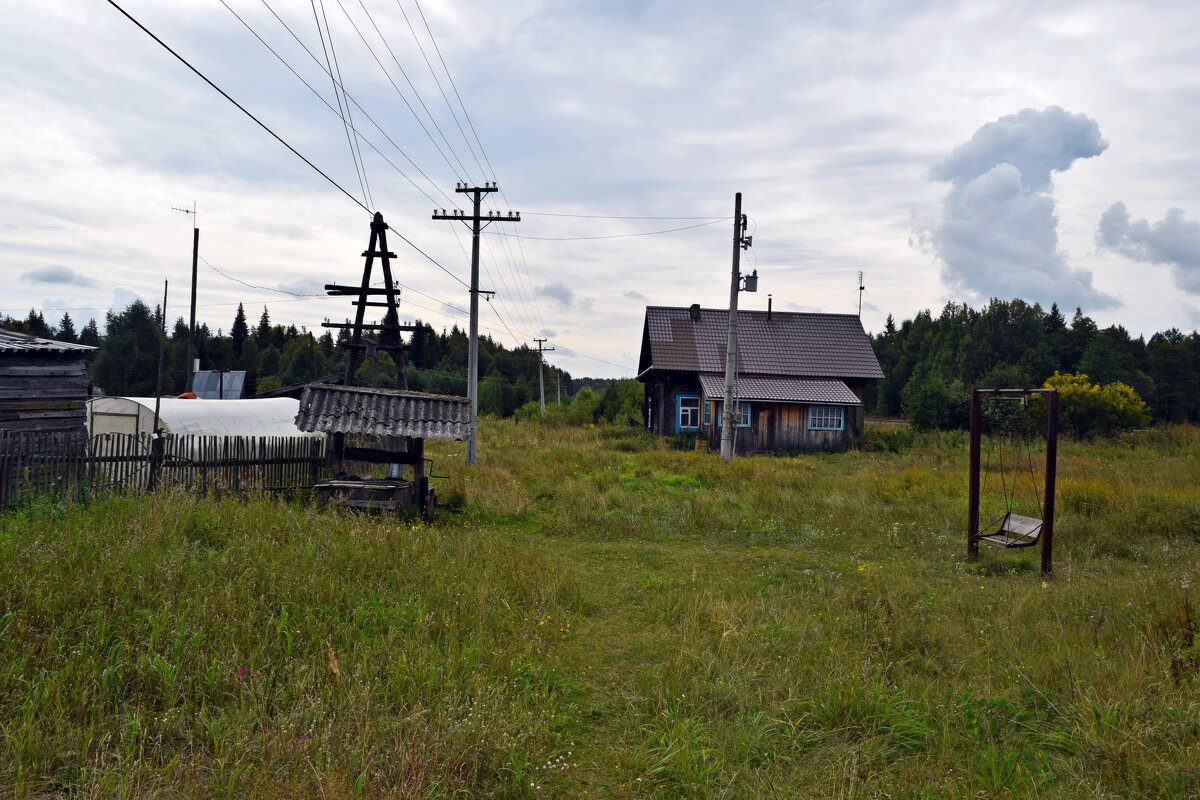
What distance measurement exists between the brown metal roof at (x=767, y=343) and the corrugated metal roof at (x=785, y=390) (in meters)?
0.54

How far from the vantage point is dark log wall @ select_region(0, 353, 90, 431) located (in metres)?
13.4

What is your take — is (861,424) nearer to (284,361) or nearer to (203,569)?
(203,569)

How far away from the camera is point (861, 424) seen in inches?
1153

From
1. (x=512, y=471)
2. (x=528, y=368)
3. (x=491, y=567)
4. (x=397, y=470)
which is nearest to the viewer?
(x=491, y=567)

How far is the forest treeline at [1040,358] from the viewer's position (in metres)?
54.2

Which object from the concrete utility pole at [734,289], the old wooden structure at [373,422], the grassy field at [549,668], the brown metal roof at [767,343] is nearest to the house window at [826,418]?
the brown metal roof at [767,343]

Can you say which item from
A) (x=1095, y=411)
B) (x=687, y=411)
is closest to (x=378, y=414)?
(x=687, y=411)

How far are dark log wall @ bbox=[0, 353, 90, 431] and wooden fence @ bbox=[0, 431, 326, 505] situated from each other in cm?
60

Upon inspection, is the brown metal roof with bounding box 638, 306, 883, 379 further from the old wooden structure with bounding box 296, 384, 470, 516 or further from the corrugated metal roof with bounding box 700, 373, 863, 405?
the old wooden structure with bounding box 296, 384, 470, 516

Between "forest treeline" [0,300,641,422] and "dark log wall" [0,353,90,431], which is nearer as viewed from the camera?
"dark log wall" [0,353,90,431]

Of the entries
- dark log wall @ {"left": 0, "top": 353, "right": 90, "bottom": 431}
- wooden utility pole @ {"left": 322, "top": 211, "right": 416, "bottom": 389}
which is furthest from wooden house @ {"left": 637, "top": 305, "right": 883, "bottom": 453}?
dark log wall @ {"left": 0, "top": 353, "right": 90, "bottom": 431}

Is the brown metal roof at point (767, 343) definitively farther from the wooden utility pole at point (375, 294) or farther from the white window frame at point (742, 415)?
the wooden utility pole at point (375, 294)

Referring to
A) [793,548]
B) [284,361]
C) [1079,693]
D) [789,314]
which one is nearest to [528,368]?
[284,361]

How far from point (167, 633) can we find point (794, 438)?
25.5 metres
